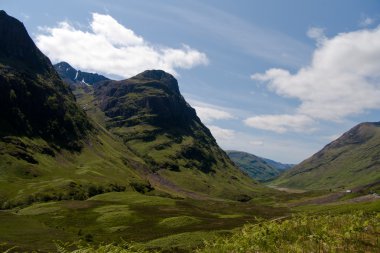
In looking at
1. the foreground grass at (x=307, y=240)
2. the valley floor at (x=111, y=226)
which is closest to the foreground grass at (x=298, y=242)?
the foreground grass at (x=307, y=240)

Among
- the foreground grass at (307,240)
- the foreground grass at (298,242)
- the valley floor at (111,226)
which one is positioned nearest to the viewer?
the foreground grass at (298,242)

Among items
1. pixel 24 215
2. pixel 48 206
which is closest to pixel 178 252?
pixel 24 215

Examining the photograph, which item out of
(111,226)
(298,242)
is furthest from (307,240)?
(111,226)

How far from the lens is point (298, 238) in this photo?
2295 centimetres

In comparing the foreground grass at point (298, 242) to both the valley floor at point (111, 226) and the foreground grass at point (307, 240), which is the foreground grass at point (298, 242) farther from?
the valley floor at point (111, 226)

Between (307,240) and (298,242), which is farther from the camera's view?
(307,240)

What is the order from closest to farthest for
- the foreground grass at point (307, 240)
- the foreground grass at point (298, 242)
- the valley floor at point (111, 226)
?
the foreground grass at point (298, 242) → the foreground grass at point (307, 240) → the valley floor at point (111, 226)

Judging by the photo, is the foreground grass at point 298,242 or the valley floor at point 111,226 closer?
the foreground grass at point 298,242

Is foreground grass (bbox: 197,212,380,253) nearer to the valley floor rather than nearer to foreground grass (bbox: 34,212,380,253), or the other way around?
foreground grass (bbox: 34,212,380,253)

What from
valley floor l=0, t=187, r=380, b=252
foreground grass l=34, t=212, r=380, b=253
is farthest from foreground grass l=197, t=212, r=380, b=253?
valley floor l=0, t=187, r=380, b=252

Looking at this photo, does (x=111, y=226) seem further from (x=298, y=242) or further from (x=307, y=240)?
(x=298, y=242)

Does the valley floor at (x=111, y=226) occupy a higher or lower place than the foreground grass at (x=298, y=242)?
lower

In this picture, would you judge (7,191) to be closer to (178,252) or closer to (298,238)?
(178,252)

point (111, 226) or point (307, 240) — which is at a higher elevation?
point (307, 240)
